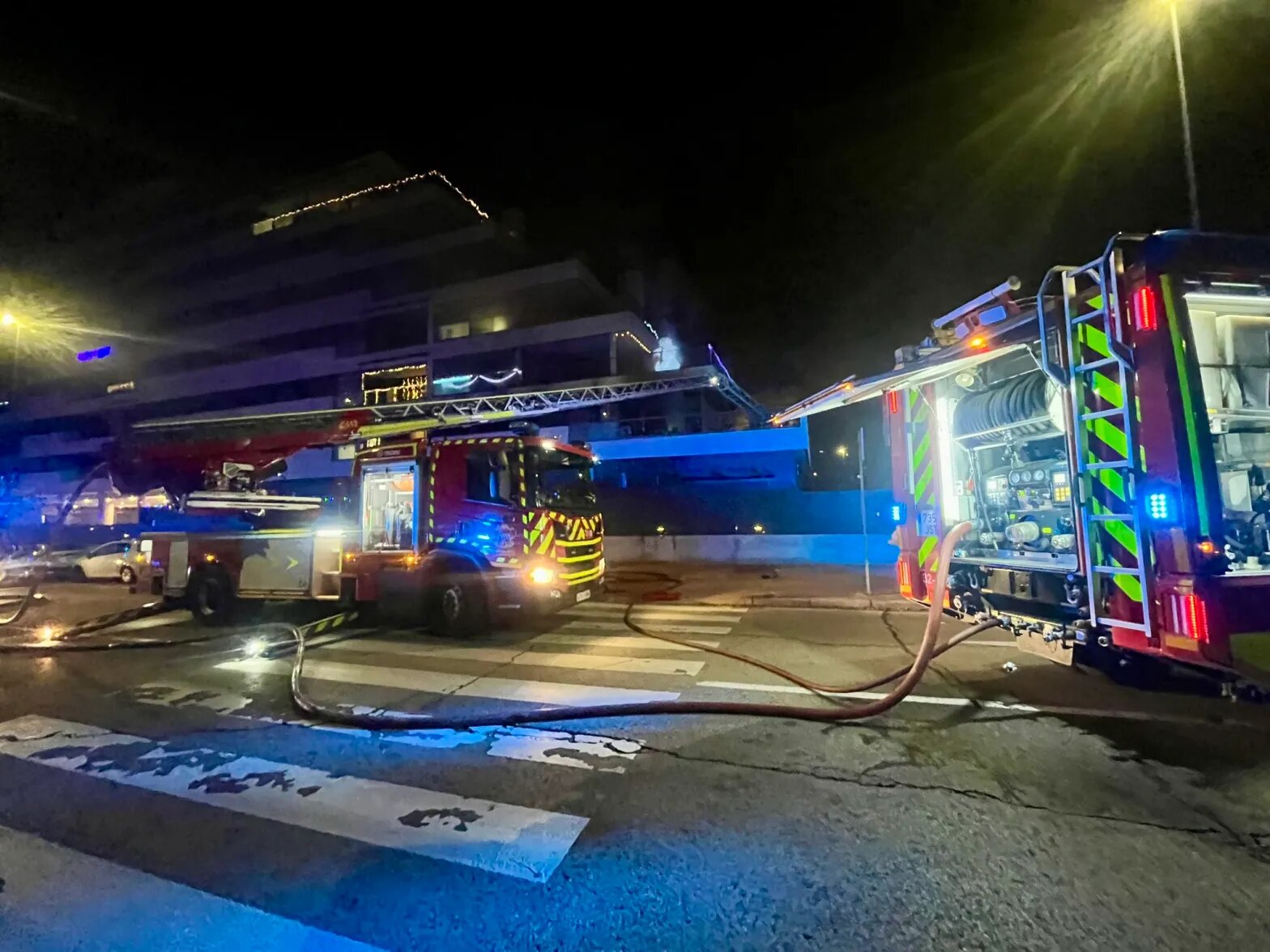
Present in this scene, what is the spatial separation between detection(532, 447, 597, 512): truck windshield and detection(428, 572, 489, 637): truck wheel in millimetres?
1467

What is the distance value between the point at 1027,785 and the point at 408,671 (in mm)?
5700

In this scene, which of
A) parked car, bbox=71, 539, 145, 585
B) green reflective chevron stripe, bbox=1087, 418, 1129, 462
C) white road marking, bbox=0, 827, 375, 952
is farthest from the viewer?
parked car, bbox=71, 539, 145, 585

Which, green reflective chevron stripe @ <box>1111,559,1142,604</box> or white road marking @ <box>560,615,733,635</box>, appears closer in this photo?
green reflective chevron stripe @ <box>1111,559,1142,604</box>

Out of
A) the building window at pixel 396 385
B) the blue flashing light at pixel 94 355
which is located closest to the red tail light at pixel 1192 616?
the building window at pixel 396 385

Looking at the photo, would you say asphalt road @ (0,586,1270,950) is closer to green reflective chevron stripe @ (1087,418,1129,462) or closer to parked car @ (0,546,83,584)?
green reflective chevron stripe @ (1087,418,1129,462)

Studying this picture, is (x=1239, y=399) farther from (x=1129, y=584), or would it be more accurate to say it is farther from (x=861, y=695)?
(x=861, y=695)

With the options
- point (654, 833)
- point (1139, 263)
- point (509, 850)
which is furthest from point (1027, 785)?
point (1139, 263)

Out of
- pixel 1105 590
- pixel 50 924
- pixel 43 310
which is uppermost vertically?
pixel 43 310

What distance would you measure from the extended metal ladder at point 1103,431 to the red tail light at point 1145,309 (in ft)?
0.37

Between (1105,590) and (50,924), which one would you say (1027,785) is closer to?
(1105,590)

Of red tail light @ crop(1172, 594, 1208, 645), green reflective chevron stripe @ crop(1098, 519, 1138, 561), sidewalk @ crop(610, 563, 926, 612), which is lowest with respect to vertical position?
sidewalk @ crop(610, 563, 926, 612)

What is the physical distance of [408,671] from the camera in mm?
6613

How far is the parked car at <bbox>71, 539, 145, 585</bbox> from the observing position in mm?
16938

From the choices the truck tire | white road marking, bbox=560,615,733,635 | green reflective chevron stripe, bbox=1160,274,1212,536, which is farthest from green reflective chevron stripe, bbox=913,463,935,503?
the truck tire
